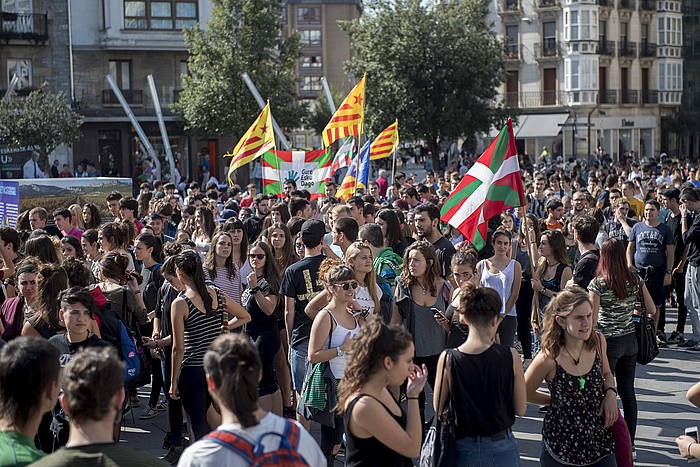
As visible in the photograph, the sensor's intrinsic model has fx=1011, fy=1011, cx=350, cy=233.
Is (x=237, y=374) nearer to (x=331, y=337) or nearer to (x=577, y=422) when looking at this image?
(x=577, y=422)

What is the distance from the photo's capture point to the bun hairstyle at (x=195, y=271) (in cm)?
702

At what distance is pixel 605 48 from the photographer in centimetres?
5788

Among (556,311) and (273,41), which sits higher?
(273,41)

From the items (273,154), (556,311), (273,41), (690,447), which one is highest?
(273,41)

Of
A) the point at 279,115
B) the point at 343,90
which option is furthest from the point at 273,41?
the point at 343,90

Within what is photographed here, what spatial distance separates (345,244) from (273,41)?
2866cm

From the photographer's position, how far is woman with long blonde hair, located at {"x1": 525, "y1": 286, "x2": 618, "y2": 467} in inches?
215

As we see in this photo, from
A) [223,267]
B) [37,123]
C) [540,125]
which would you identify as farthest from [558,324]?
[540,125]

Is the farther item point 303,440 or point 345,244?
point 345,244

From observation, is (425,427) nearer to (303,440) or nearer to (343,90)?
(303,440)

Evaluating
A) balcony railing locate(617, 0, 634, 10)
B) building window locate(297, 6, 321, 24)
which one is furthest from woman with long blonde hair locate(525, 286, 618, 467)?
building window locate(297, 6, 321, 24)

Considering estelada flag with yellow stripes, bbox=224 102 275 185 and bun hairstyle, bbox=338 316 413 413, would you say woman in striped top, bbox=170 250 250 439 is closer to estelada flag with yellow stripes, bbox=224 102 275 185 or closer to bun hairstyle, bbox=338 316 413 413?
bun hairstyle, bbox=338 316 413 413

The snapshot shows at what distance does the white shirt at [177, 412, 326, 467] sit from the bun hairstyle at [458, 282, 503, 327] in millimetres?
1619

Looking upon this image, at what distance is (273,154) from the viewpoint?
17.6 meters
